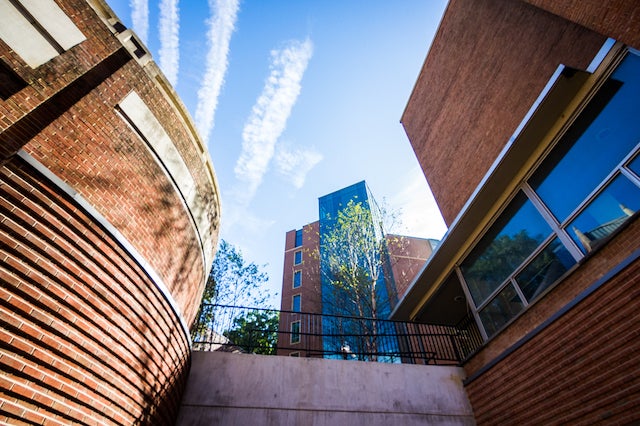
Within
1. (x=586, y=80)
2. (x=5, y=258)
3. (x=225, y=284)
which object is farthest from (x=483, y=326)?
(x=225, y=284)

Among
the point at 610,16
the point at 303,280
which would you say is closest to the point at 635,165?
the point at 610,16

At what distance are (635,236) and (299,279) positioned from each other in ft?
94.2

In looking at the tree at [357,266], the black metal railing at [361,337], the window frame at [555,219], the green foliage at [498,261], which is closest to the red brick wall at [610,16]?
the window frame at [555,219]

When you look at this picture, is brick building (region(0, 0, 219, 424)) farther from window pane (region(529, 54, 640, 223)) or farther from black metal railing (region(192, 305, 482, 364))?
window pane (region(529, 54, 640, 223))

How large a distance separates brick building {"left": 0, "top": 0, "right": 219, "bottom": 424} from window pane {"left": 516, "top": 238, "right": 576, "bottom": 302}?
19.5 feet

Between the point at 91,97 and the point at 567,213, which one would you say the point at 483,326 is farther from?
the point at 91,97

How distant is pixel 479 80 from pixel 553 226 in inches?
231

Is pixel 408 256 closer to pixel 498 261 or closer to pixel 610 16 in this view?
pixel 498 261

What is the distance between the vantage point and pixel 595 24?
4211mm

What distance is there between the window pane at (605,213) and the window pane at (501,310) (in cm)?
166

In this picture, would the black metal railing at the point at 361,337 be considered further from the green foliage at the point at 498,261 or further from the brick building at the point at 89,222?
the brick building at the point at 89,222

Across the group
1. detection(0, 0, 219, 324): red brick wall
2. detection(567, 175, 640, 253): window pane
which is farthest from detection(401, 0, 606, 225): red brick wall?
detection(0, 0, 219, 324): red brick wall

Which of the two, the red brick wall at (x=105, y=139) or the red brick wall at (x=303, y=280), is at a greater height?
the red brick wall at (x=303, y=280)

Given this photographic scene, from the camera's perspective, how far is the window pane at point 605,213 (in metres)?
4.09
